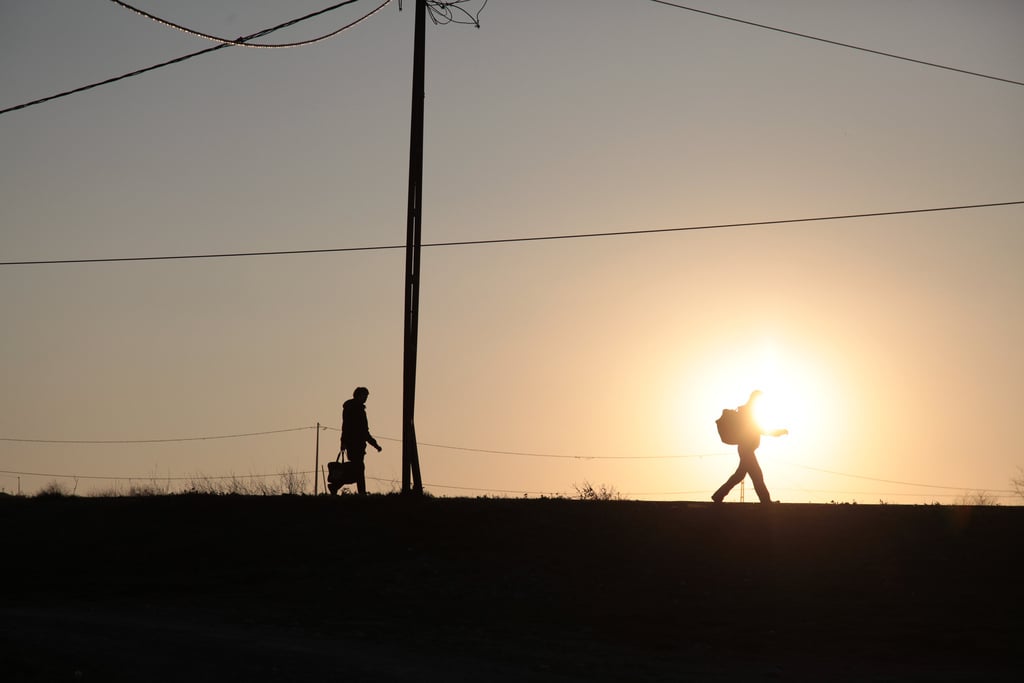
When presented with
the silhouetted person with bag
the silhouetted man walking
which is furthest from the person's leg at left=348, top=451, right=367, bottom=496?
the silhouetted person with bag

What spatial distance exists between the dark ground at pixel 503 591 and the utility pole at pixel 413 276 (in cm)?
170

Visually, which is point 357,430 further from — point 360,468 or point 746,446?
point 746,446

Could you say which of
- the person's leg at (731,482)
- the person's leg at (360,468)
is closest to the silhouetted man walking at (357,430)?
the person's leg at (360,468)

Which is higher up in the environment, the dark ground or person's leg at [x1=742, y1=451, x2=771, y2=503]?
person's leg at [x1=742, y1=451, x2=771, y2=503]

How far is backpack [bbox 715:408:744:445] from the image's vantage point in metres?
20.5

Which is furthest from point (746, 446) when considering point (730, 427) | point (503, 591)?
point (503, 591)

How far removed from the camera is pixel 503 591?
53.3ft

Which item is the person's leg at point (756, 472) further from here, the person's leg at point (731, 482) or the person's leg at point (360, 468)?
the person's leg at point (360, 468)

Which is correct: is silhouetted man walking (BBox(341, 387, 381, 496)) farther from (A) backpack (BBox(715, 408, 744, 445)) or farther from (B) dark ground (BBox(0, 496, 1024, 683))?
(A) backpack (BBox(715, 408, 744, 445))

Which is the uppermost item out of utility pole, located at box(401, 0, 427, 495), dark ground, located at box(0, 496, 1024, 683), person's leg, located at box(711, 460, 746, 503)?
utility pole, located at box(401, 0, 427, 495)

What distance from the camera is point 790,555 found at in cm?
1698

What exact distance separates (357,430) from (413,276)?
9.21ft

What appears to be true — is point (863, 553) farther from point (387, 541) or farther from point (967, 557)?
point (387, 541)

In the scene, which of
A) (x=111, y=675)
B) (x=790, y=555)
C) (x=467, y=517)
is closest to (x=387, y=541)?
(x=467, y=517)
